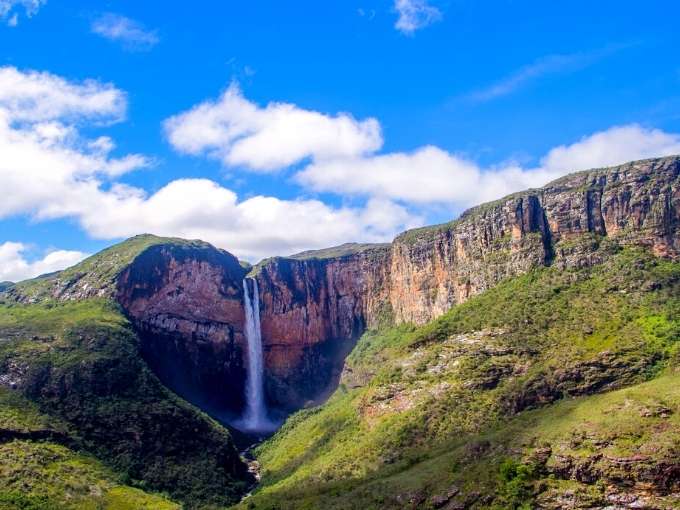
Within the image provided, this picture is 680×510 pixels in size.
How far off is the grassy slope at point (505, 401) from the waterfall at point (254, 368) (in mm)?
24640

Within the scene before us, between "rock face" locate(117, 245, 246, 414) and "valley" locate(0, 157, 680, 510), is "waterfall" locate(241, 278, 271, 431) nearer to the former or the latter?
"valley" locate(0, 157, 680, 510)

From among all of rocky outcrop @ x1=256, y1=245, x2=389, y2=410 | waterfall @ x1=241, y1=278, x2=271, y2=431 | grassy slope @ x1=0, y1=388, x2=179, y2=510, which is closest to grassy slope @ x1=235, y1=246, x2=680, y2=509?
grassy slope @ x1=0, y1=388, x2=179, y2=510

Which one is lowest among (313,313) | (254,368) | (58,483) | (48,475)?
(58,483)

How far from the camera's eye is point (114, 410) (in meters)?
85.1


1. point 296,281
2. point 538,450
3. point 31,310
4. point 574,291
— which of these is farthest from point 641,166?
point 31,310

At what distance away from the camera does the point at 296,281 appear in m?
135

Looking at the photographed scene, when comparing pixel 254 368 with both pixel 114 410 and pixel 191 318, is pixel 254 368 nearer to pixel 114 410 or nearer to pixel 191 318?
pixel 191 318

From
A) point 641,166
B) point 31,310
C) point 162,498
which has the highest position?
point 641,166

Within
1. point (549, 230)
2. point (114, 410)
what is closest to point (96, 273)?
point (114, 410)

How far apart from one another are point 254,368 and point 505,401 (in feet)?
226

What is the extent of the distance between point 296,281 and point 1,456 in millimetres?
73659

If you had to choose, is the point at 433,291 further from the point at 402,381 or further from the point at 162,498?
the point at 162,498

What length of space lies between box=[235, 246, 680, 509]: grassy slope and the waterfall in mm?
24640

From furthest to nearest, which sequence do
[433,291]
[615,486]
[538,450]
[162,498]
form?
[433,291] < [162,498] < [538,450] < [615,486]
